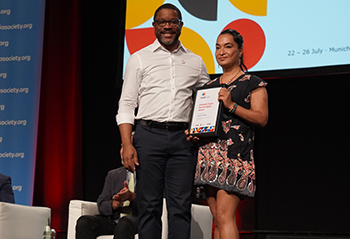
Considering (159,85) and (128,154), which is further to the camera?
(159,85)

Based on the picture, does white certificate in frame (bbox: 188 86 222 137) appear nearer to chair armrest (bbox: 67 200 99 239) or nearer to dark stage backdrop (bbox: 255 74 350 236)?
chair armrest (bbox: 67 200 99 239)

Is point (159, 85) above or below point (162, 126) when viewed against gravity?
above

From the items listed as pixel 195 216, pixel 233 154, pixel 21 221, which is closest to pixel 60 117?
pixel 21 221

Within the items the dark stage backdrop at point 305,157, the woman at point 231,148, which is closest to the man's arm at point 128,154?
the woman at point 231,148

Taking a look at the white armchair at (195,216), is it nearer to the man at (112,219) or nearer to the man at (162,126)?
the man at (112,219)

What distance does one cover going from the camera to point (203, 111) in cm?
212

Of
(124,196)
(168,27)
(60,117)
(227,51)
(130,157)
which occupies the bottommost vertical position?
(124,196)

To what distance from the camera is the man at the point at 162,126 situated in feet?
7.02

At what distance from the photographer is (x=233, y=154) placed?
2055 millimetres

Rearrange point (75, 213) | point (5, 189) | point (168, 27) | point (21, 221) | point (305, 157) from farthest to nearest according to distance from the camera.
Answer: point (305, 157)
point (5, 189)
point (75, 213)
point (21, 221)
point (168, 27)

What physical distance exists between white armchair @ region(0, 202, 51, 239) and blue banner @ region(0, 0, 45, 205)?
50.3 inches

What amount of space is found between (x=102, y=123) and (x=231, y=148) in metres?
2.81

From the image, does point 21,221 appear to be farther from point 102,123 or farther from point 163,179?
point 102,123

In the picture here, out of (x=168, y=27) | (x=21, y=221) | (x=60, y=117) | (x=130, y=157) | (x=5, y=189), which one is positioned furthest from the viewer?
(x=60, y=117)
